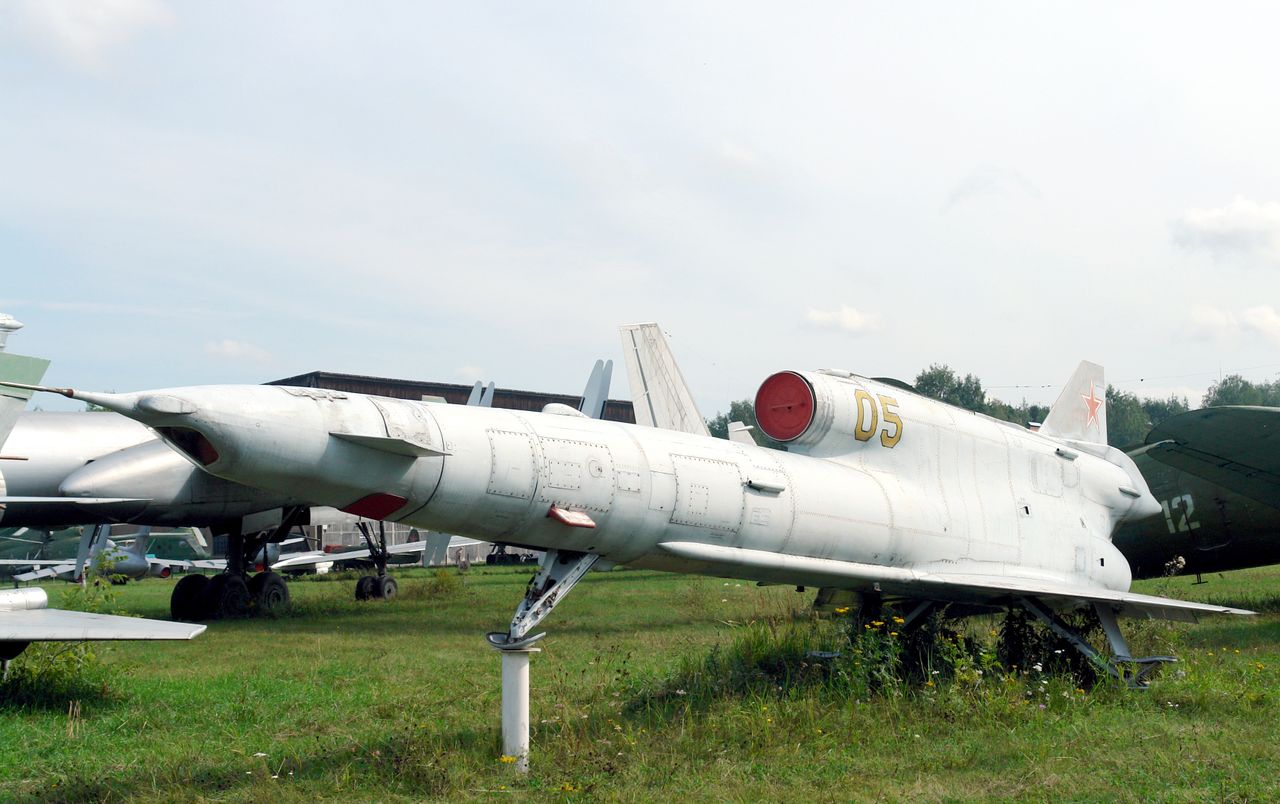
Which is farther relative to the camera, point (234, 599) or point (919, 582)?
point (234, 599)

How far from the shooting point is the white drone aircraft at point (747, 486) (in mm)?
5457

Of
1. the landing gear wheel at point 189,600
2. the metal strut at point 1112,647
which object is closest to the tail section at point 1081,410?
the metal strut at point 1112,647

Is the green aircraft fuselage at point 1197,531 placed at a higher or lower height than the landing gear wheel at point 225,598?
higher

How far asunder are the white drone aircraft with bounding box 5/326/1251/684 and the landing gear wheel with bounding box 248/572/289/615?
36.9 feet

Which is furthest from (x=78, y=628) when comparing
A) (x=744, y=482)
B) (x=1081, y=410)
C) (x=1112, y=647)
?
(x=1081, y=410)

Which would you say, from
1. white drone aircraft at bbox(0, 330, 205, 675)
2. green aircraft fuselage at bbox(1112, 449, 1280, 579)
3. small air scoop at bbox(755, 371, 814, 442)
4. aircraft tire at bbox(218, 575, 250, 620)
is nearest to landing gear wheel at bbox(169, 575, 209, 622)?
aircraft tire at bbox(218, 575, 250, 620)

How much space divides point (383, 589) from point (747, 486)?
15.1m

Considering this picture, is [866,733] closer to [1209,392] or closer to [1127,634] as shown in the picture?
[1127,634]

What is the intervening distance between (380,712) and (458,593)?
1322 cm

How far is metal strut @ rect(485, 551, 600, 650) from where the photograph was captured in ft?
19.3

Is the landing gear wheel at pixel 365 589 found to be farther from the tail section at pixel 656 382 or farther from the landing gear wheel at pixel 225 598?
the tail section at pixel 656 382

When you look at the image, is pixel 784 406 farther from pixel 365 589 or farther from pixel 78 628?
pixel 365 589

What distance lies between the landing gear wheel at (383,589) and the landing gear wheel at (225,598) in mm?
4454

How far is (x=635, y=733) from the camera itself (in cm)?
651
